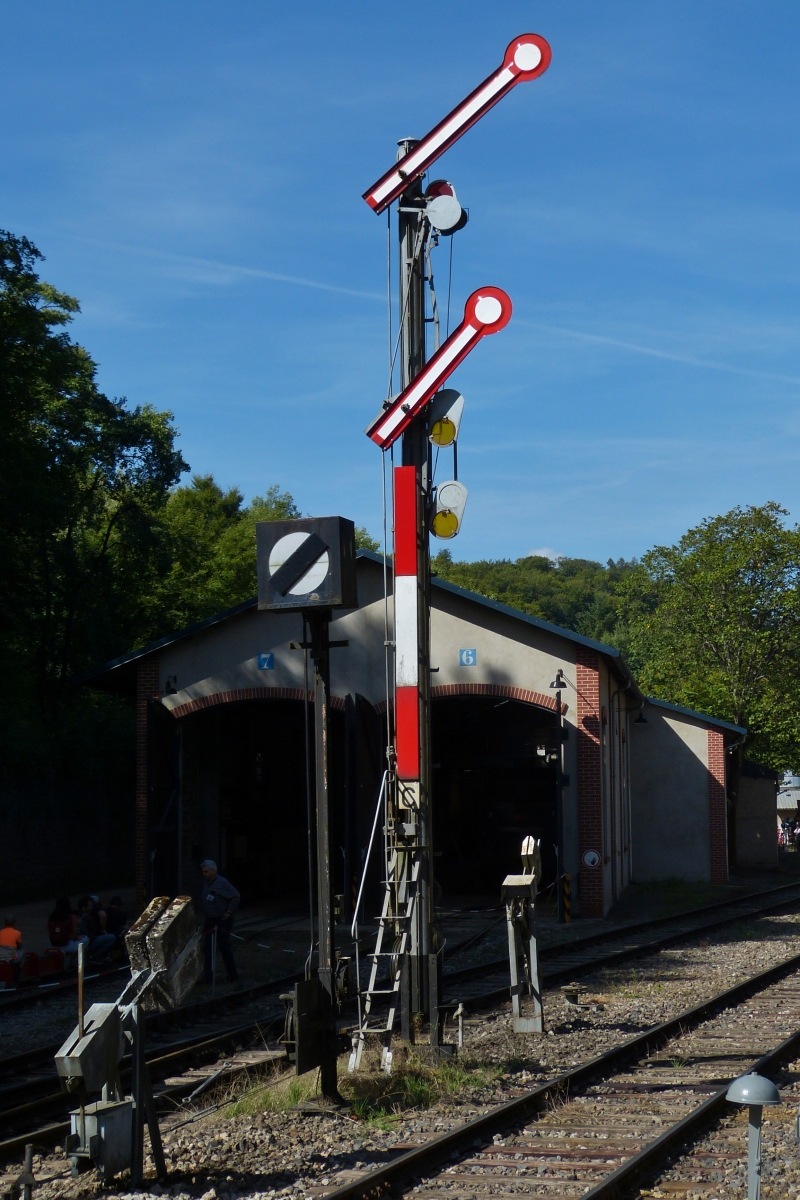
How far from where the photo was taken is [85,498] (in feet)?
121

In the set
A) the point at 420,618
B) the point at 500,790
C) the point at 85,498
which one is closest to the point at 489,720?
the point at 500,790

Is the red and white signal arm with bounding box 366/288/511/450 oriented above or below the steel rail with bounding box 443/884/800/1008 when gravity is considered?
above

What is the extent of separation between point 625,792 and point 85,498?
18060 mm

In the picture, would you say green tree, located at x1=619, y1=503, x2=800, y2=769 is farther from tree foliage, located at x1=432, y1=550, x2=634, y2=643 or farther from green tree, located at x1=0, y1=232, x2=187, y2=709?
tree foliage, located at x1=432, y1=550, x2=634, y2=643

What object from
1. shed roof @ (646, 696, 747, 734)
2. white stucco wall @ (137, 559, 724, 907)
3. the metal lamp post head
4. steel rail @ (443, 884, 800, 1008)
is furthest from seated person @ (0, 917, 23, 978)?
shed roof @ (646, 696, 747, 734)

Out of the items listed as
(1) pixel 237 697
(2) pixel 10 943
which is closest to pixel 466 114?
(2) pixel 10 943

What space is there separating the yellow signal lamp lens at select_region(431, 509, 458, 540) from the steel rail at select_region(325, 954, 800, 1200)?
15.4ft

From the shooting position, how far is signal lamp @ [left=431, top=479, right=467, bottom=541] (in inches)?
448

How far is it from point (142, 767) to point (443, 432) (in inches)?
545

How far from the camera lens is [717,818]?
99.3ft

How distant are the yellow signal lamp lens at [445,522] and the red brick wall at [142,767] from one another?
13.1 m

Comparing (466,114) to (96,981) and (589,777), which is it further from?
(589,777)

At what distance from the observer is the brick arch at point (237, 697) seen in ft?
76.1

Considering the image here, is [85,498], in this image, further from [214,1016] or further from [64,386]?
[214,1016]
